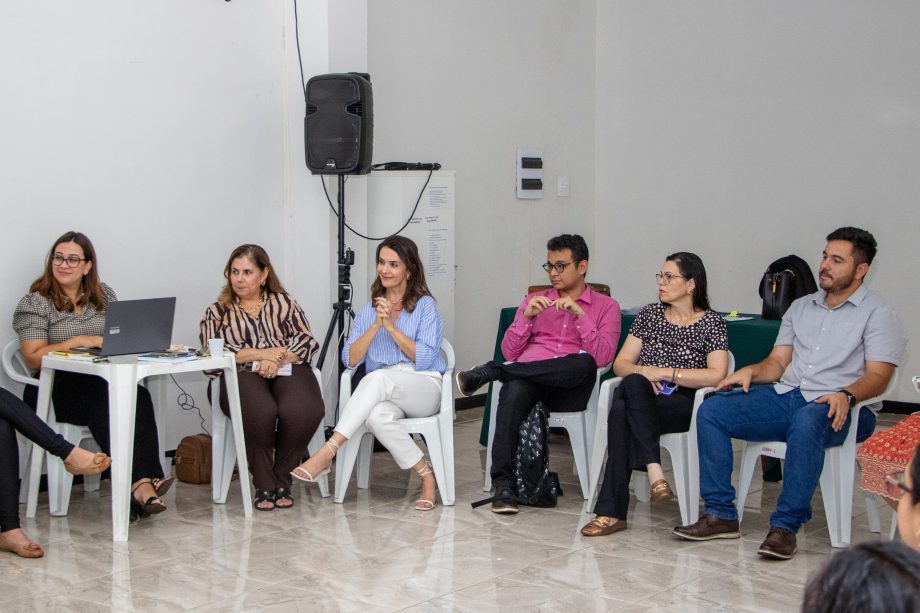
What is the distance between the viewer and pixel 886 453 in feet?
12.3

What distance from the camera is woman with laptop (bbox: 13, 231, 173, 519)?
4.57 metres

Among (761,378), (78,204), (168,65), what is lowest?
(761,378)

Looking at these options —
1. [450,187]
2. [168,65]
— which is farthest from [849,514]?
[168,65]

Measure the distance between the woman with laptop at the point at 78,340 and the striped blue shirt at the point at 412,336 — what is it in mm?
984

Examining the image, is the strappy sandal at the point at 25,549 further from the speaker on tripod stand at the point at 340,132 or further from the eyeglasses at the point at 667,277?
the eyeglasses at the point at 667,277

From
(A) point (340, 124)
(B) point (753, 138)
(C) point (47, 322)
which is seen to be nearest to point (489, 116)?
(B) point (753, 138)

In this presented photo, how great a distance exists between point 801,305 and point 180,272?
2.97 m

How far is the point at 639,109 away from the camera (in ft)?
26.8

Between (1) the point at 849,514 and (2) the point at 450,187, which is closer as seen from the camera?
(1) the point at 849,514

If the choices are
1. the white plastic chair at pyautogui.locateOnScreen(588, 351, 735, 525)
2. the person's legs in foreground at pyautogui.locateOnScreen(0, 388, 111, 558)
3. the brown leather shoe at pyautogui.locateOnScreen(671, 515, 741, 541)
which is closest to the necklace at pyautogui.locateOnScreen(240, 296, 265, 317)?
the person's legs in foreground at pyautogui.locateOnScreen(0, 388, 111, 558)

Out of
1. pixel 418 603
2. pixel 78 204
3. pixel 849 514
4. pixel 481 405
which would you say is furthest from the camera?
pixel 481 405

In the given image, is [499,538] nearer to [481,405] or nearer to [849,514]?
[849,514]

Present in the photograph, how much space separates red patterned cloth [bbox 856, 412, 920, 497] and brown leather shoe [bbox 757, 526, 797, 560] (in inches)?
14.6

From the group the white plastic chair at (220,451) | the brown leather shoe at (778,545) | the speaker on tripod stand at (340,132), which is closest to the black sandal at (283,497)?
the white plastic chair at (220,451)
